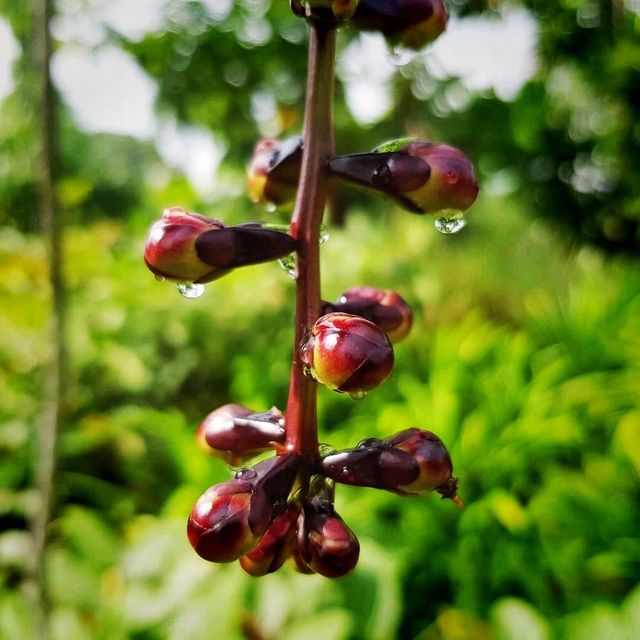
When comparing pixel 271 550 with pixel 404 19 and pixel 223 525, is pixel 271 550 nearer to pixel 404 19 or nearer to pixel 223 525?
pixel 223 525

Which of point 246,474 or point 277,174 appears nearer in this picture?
point 246,474

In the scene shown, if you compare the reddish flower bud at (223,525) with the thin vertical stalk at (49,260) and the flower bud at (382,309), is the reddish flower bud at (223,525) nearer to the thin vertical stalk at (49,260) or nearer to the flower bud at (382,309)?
the flower bud at (382,309)

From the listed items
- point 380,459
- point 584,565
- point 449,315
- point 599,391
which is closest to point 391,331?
point 380,459

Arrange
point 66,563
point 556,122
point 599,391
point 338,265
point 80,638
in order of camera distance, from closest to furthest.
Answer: point 80,638 → point 66,563 → point 599,391 → point 338,265 → point 556,122

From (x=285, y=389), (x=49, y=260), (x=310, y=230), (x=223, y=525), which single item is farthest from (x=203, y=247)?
(x=285, y=389)

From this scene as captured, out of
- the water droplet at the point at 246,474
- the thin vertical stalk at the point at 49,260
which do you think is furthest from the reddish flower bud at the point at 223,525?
the thin vertical stalk at the point at 49,260

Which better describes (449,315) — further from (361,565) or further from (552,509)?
(361,565)
